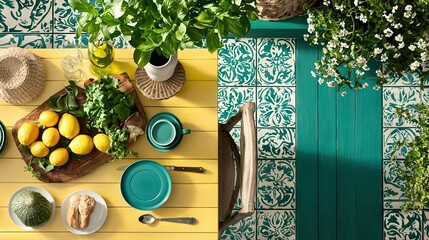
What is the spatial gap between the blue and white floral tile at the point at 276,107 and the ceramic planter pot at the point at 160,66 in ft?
3.36

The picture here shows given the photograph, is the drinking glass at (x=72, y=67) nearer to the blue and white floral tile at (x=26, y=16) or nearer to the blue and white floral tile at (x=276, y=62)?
the blue and white floral tile at (x=26, y=16)

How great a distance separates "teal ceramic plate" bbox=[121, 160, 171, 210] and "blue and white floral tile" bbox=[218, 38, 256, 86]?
1014 millimetres

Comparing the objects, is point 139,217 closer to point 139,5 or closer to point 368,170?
point 139,5

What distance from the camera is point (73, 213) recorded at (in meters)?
2.63

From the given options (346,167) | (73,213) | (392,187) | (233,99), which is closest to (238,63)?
(233,99)

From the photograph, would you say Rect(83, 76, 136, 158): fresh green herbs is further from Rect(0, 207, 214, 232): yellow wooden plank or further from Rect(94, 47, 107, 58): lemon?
Rect(0, 207, 214, 232): yellow wooden plank

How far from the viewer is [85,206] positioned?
8.61ft

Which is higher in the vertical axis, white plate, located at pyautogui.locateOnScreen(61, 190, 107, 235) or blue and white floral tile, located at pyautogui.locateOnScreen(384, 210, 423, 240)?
white plate, located at pyautogui.locateOnScreen(61, 190, 107, 235)

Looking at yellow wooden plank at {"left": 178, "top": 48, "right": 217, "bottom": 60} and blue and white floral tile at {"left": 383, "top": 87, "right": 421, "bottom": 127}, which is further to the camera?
blue and white floral tile at {"left": 383, "top": 87, "right": 421, "bottom": 127}

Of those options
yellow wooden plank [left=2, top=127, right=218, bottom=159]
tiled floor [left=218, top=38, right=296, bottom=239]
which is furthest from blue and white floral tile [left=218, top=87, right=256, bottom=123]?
yellow wooden plank [left=2, top=127, right=218, bottom=159]

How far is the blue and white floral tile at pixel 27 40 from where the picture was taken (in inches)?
141

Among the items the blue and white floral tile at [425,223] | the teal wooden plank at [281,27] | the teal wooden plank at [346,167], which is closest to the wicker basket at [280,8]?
the teal wooden plank at [281,27]

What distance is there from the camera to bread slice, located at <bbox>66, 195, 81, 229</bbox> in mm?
2633

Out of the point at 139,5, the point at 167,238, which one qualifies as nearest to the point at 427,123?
the point at 167,238
